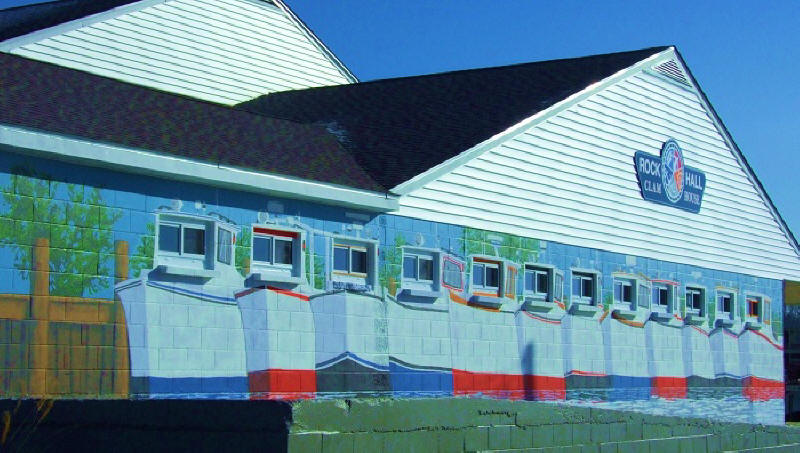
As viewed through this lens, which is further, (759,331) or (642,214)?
(759,331)

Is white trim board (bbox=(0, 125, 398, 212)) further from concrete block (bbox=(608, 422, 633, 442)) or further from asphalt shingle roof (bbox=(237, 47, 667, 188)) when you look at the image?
concrete block (bbox=(608, 422, 633, 442))

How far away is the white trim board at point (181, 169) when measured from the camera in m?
15.2

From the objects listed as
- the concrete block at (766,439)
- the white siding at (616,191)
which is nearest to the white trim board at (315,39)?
the white siding at (616,191)

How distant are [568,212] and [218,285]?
9.67 metres

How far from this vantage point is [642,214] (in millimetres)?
27734

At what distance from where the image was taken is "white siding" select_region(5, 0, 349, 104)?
25578 millimetres

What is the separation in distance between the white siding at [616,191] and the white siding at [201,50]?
805cm

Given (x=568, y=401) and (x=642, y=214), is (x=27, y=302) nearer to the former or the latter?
(x=568, y=401)

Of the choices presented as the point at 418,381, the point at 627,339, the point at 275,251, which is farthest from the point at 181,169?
the point at 627,339

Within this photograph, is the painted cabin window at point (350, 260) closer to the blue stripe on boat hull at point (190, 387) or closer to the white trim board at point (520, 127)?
the white trim board at point (520, 127)

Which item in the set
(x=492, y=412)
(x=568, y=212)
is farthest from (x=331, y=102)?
(x=492, y=412)

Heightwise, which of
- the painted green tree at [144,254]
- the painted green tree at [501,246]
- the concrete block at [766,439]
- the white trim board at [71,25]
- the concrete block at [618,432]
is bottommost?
the concrete block at [766,439]

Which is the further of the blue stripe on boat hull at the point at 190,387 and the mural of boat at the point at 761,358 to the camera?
the mural of boat at the point at 761,358

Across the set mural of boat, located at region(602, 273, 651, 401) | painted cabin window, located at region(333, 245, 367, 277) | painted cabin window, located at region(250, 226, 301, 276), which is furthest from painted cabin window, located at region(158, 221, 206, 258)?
mural of boat, located at region(602, 273, 651, 401)
